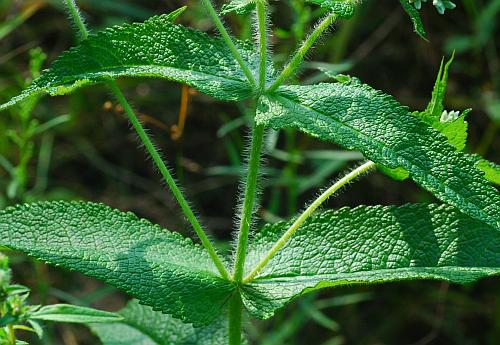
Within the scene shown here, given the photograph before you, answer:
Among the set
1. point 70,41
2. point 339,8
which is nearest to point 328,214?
point 339,8

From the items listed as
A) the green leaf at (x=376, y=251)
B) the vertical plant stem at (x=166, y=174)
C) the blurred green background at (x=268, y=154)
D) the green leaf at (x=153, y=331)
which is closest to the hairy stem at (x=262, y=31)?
the vertical plant stem at (x=166, y=174)

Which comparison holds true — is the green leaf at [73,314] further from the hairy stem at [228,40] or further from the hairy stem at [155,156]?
the hairy stem at [228,40]

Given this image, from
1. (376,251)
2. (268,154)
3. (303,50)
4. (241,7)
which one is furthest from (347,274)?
(268,154)

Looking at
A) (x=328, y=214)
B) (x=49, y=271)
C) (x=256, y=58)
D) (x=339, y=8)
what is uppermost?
(x=49, y=271)

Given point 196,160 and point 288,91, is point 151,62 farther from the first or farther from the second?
point 196,160

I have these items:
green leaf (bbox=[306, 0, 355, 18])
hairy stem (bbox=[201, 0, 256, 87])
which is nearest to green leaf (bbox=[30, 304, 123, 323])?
hairy stem (bbox=[201, 0, 256, 87])

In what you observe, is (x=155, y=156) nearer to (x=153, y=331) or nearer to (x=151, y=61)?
(x=151, y=61)

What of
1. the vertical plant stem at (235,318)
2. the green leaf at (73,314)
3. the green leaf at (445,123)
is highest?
the green leaf at (445,123)
